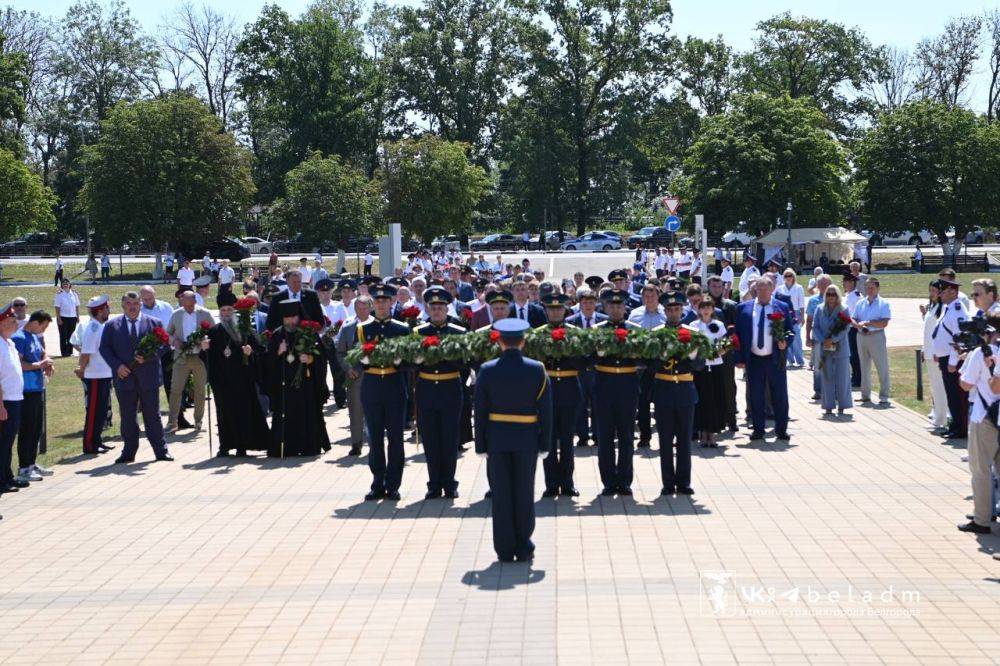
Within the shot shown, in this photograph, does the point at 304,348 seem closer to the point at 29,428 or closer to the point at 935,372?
the point at 29,428

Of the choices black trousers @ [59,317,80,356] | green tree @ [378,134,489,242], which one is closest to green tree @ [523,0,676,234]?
green tree @ [378,134,489,242]

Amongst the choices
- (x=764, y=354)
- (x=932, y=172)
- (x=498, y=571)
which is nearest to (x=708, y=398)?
(x=764, y=354)

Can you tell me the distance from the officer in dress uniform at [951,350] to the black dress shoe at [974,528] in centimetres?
412

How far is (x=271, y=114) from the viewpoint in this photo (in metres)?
81.1

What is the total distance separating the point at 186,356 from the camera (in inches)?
598

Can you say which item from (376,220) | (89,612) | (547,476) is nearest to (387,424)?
(547,476)

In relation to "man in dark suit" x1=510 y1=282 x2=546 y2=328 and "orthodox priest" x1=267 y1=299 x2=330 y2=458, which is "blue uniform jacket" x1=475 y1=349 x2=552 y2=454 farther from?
"man in dark suit" x1=510 y1=282 x2=546 y2=328

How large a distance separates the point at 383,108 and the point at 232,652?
8018 centimetres

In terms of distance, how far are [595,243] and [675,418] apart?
2423 inches

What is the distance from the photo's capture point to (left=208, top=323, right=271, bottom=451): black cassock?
14.5 m

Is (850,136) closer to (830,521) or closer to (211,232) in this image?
(211,232)

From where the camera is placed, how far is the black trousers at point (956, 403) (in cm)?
1395

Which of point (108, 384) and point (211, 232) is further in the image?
point (211, 232)

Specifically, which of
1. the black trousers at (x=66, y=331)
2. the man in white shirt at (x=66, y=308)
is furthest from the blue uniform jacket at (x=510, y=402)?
the black trousers at (x=66, y=331)
